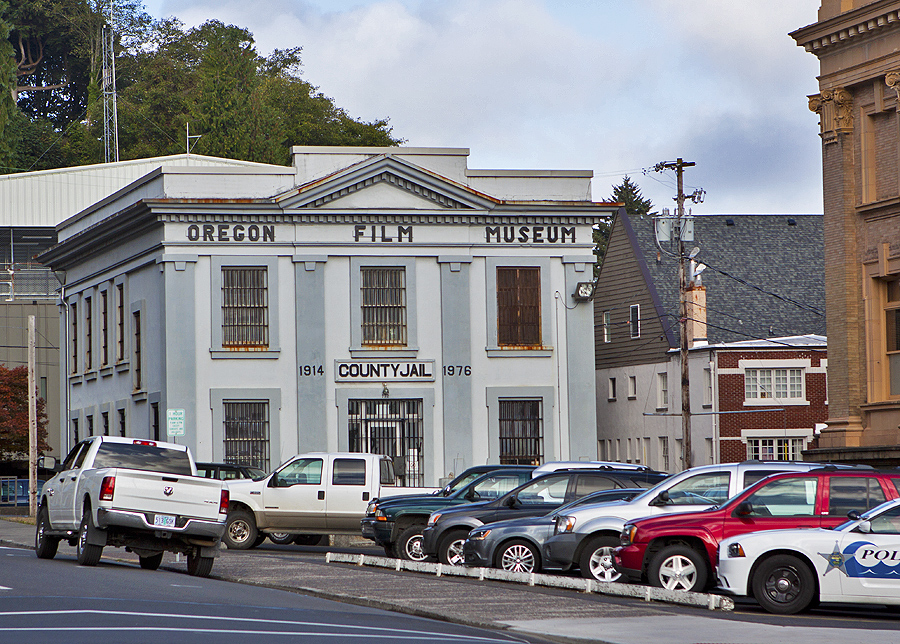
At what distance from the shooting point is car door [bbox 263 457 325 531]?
2634 centimetres

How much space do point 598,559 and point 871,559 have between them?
15.2ft

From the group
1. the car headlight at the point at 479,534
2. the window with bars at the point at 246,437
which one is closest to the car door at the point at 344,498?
the car headlight at the point at 479,534

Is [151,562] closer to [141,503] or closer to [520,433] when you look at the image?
[141,503]

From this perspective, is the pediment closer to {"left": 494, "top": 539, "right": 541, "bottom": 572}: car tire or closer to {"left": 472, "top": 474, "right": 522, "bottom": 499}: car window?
{"left": 472, "top": 474, "right": 522, "bottom": 499}: car window

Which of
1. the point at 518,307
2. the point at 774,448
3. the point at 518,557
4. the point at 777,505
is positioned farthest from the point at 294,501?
the point at 774,448

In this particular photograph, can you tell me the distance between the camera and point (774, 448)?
48750mm

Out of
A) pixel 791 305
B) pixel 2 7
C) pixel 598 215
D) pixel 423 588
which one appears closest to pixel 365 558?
pixel 423 588

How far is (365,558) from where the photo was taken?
2241cm

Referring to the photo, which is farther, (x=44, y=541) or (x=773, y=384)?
(x=773, y=384)

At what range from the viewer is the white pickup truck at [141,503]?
1981 centimetres

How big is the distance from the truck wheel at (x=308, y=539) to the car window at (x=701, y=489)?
1174cm

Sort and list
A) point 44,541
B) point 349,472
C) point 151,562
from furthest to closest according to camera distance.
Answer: point 349,472 → point 44,541 → point 151,562

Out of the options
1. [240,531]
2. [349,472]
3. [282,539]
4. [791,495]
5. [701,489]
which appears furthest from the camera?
[282,539]

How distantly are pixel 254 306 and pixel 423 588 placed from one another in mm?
18917
